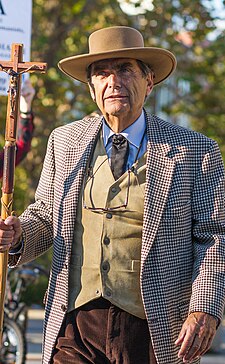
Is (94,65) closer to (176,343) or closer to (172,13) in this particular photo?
(176,343)

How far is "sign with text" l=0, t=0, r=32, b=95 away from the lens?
24.0ft

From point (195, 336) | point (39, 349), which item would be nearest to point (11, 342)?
point (39, 349)

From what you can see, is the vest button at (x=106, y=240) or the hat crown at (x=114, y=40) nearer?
the vest button at (x=106, y=240)

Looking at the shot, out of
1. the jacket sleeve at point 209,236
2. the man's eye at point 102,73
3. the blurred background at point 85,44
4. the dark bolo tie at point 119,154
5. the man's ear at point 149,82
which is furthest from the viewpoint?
the blurred background at point 85,44

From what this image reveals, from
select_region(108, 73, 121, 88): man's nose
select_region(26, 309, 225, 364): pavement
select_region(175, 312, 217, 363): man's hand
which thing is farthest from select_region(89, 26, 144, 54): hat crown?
select_region(26, 309, 225, 364): pavement

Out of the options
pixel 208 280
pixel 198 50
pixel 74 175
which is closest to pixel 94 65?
pixel 74 175

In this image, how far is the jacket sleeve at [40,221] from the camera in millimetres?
4418

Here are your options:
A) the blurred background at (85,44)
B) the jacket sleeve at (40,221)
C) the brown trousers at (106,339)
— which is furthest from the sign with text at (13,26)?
the blurred background at (85,44)

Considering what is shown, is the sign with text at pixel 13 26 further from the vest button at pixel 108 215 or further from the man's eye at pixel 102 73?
the vest button at pixel 108 215

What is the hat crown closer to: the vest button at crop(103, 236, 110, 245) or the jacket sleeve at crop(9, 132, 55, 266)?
the jacket sleeve at crop(9, 132, 55, 266)

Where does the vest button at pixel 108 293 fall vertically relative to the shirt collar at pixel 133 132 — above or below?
below

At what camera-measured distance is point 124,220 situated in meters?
4.29

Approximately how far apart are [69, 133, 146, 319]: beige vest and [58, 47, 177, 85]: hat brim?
51 cm

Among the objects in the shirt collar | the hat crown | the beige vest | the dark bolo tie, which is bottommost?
the beige vest
